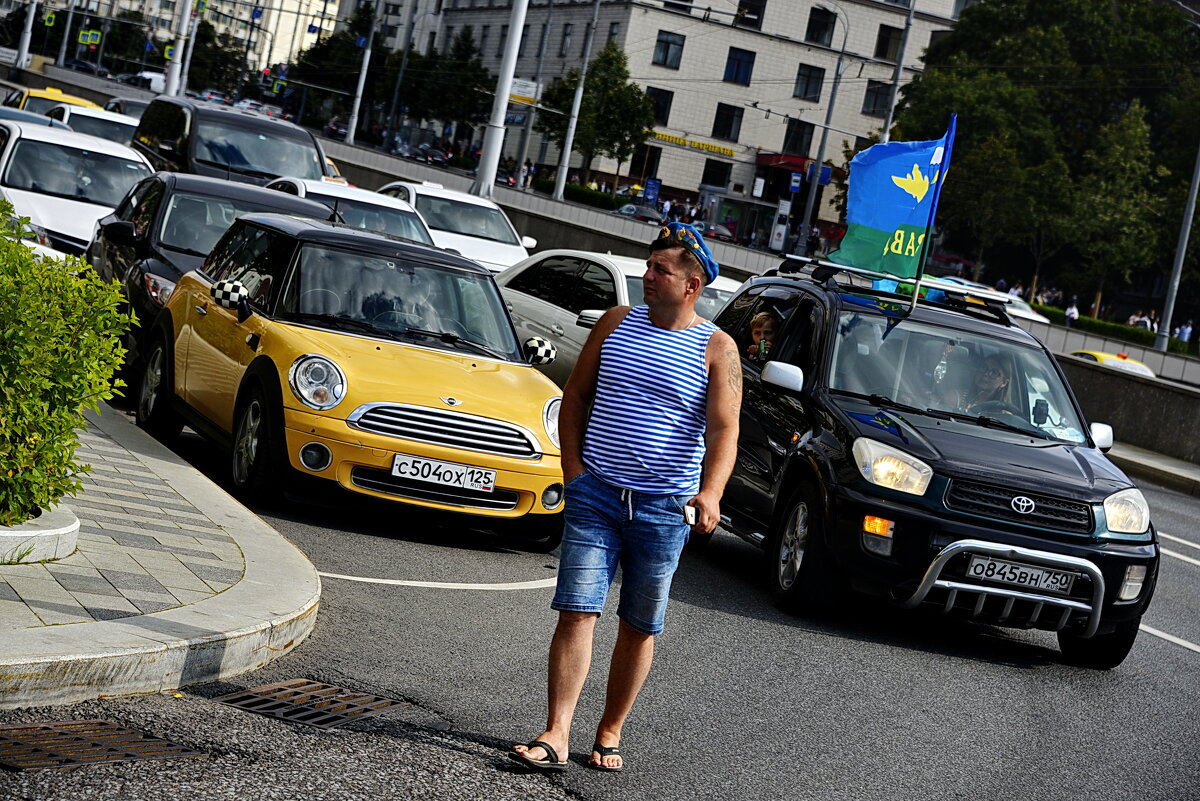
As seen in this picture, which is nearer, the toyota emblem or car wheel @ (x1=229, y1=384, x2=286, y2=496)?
the toyota emblem

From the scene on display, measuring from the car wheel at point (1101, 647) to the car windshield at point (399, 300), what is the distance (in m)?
3.57

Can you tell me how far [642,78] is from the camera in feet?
284

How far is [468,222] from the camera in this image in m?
22.4

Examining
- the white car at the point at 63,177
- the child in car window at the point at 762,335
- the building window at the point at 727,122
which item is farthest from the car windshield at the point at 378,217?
the building window at the point at 727,122

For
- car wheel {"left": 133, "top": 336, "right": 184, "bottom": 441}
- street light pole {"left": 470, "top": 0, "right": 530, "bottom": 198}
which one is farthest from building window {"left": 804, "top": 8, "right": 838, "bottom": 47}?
car wheel {"left": 133, "top": 336, "right": 184, "bottom": 441}

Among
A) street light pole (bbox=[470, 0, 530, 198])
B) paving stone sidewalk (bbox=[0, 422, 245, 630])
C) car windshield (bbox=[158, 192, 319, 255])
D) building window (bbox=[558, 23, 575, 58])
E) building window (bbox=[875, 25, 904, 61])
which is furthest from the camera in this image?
building window (bbox=[558, 23, 575, 58])

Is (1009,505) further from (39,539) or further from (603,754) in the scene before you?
(39,539)

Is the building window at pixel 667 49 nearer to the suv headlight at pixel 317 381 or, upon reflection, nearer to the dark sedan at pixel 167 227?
the dark sedan at pixel 167 227

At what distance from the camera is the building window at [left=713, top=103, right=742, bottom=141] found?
88.2 meters

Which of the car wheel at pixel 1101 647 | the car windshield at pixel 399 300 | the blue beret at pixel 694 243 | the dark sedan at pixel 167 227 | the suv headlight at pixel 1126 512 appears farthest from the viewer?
the dark sedan at pixel 167 227

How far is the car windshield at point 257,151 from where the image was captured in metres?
21.5

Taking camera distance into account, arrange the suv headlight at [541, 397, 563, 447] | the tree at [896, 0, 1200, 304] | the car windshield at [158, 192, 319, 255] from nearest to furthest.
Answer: the suv headlight at [541, 397, 563, 447]
the car windshield at [158, 192, 319, 255]
the tree at [896, 0, 1200, 304]

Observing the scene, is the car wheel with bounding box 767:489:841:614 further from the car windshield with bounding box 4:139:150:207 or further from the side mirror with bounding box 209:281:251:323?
the car windshield with bounding box 4:139:150:207

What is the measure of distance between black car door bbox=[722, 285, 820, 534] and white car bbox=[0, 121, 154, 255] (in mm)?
9048
